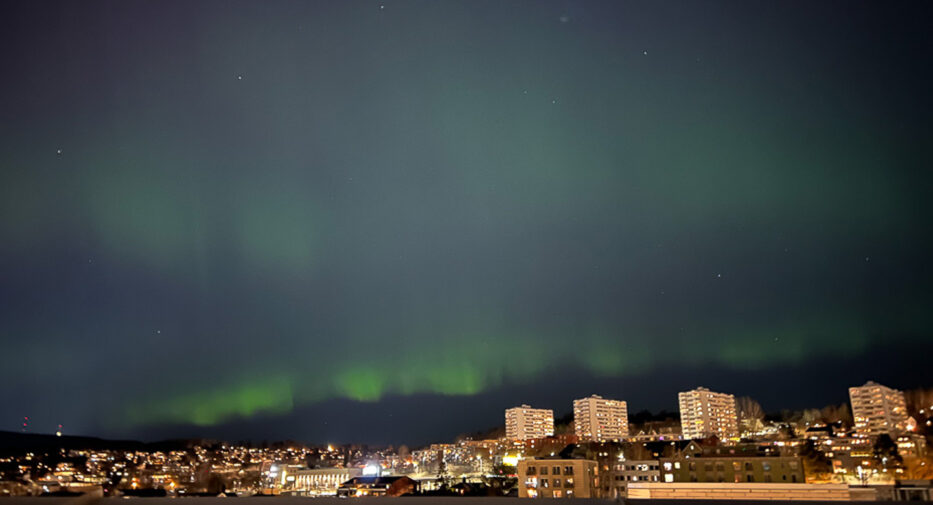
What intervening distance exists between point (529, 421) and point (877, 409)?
60.1 ft

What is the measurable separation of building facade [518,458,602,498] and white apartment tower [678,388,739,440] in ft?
59.1

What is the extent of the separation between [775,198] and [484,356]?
13597mm

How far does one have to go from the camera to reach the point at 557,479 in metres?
11.3

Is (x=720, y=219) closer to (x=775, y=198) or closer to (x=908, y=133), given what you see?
(x=775, y=198)

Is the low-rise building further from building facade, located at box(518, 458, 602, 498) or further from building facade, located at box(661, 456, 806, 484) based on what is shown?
building facade, located at box(661, 456, 806, 484)

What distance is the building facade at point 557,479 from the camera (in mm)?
11250

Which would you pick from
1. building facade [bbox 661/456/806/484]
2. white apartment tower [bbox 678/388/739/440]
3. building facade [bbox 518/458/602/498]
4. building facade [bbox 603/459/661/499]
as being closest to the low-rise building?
building facade [bbox 518/458/602/498]

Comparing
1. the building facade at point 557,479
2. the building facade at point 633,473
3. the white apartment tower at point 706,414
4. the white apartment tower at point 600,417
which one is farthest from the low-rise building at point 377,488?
the white apartment tower at point 600,417

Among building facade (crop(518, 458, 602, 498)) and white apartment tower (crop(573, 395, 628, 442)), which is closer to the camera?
building facade (crop(518, 458, 602, 498))

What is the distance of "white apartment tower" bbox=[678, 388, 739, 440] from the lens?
29591 mm

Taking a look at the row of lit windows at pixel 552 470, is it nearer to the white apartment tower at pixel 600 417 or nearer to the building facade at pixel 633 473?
the building facade at pixel 633 473

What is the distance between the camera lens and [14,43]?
700cm

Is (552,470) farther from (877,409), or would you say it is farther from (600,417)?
(600,417)

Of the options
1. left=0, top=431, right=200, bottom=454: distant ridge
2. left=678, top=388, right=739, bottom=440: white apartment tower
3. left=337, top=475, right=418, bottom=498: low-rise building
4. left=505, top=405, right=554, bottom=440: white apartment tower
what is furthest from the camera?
left=505, top=405, right=554, bottom=440: white apartment tower
